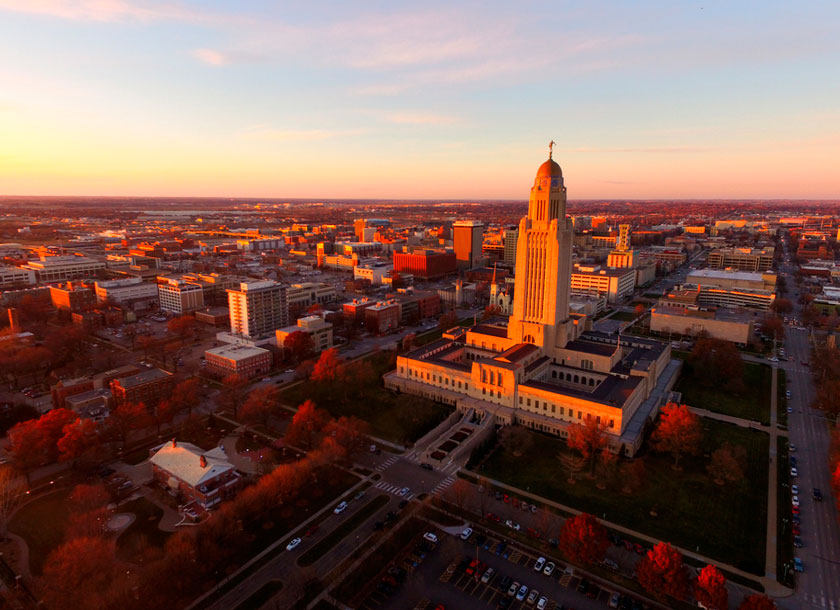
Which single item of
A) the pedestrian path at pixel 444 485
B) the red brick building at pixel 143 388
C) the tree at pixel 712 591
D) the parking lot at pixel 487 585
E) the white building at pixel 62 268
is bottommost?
the parking lot at pixel 487 585

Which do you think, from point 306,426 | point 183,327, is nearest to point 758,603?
point 306,426

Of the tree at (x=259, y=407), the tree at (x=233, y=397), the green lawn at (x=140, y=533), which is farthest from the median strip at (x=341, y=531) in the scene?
the tree at (x=233, y=397)

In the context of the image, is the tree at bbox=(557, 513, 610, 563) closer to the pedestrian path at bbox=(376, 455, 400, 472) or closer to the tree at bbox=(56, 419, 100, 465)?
the pedestrian path at bbox=(376, 455, 400, 472)

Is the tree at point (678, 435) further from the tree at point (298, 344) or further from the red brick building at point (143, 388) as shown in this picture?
the red brick building at point (143, 388)

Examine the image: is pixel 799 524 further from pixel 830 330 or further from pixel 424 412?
pixel 830 330

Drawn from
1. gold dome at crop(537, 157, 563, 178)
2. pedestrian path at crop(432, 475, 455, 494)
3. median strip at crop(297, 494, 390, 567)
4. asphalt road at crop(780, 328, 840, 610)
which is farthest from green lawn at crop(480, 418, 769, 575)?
gold dome at crop(537, 157, 563, 178)

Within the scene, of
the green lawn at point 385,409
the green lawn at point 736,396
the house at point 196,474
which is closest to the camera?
the house at point 196,474
